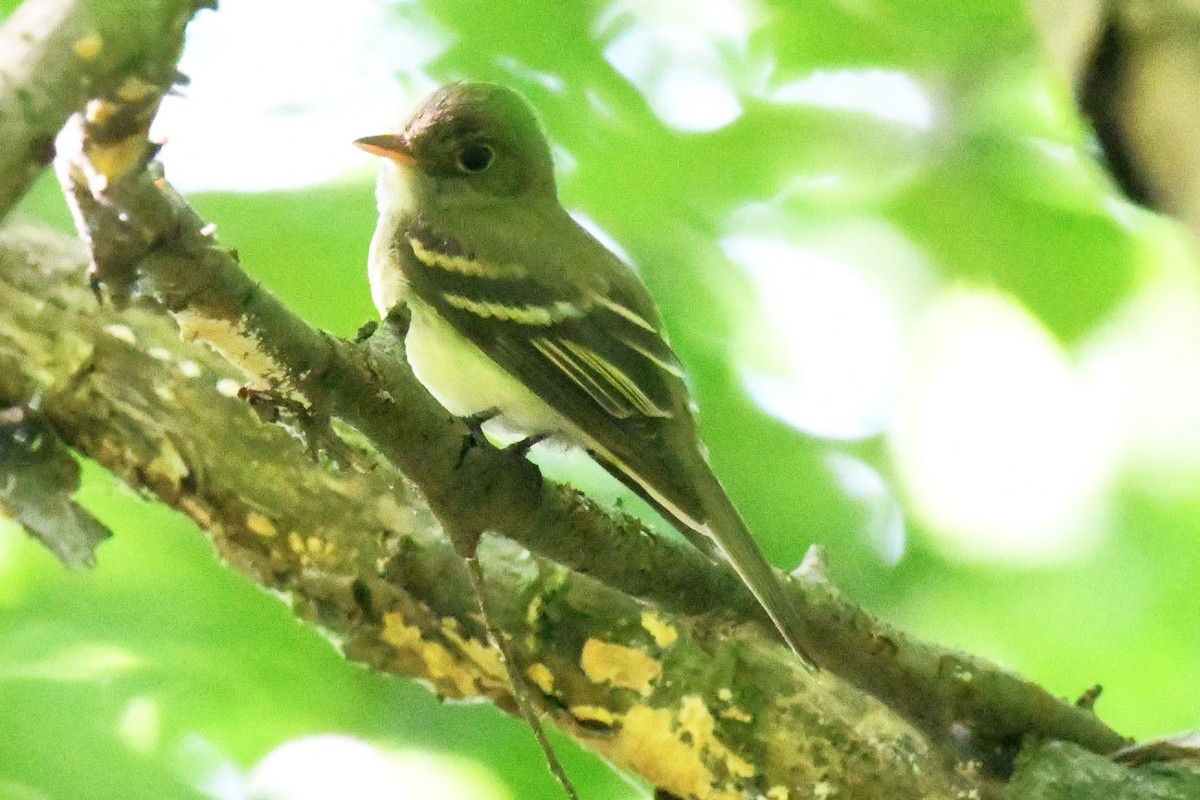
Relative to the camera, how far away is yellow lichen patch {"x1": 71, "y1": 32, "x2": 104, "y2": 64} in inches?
37.7

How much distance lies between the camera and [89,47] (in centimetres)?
96

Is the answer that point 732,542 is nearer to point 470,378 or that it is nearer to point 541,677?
point 541,677

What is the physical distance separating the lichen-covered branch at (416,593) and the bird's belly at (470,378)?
0.74ft

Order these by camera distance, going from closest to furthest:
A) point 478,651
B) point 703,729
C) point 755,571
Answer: point 755,571, point 703,729, point 478,651

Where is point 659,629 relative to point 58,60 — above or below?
above

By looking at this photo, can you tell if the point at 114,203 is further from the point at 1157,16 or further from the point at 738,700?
the point at 738,700

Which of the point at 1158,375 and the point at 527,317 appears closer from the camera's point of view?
the point at 527,317

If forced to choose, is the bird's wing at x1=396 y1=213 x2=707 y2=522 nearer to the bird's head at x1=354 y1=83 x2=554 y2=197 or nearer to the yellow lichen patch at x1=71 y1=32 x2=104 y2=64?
the bird's head at x1=354 y1=83 x2=554 y2=197

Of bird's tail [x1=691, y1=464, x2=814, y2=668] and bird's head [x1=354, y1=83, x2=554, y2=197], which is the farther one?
bird's head [x1=354, y1=83, x2=554, y2=197]

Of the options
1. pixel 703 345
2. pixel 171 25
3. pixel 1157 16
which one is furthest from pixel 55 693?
pixel 1157 16

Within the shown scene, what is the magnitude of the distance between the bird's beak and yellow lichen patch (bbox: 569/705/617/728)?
1.36 m

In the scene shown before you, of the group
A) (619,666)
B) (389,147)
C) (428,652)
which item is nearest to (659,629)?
(619,666)

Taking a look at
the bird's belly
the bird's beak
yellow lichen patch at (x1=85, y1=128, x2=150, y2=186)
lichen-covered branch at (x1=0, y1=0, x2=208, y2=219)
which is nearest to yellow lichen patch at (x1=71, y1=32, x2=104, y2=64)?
lichen-covered branch at (x1=0, y1=0, x2=208, y2=219)

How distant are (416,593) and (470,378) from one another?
44 cm
